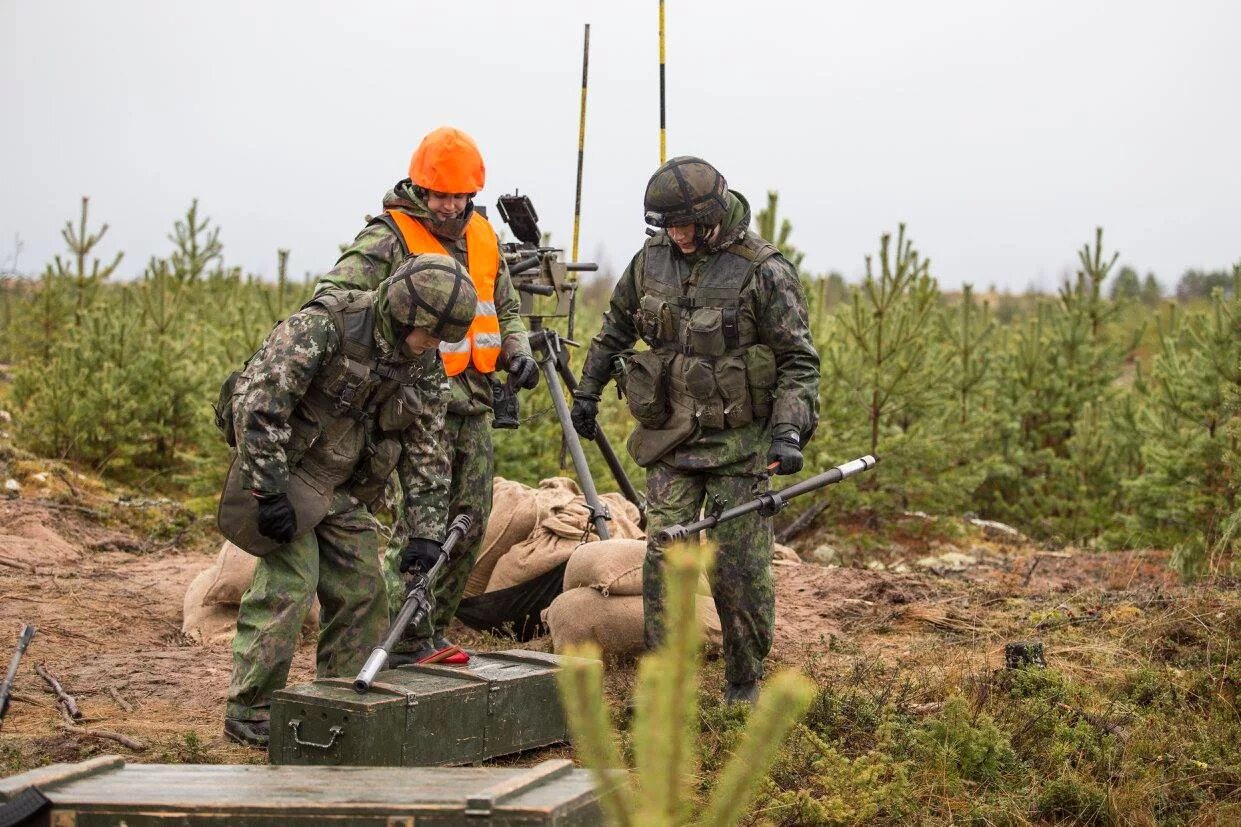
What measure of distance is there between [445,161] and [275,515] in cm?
173

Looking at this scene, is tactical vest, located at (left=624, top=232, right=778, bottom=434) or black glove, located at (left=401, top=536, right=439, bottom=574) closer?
black glove, located at (left=401, top=536, right=439, bottom=574)

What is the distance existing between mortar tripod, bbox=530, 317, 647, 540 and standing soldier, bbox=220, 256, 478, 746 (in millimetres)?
1482

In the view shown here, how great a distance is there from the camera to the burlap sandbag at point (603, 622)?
20.6ft

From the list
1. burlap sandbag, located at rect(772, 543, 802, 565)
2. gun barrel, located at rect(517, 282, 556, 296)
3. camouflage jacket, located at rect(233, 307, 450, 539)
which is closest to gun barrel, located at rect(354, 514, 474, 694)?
camouflage jacket, located at rect(233, 307, 450, 539)

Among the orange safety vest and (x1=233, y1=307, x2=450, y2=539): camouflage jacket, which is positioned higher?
the orange safety vest

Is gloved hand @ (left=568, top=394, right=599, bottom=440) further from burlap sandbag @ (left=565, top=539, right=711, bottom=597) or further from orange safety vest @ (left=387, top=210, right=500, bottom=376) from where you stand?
burlap sandbag @ (left=565, top=539, right=711, bottom=597)

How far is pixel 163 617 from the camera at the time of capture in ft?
25.5

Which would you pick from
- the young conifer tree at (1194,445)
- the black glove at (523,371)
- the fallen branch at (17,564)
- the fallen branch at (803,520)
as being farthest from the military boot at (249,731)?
the young conifer tree at (1194,445)

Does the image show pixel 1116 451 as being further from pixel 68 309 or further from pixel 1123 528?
pixel 68 309

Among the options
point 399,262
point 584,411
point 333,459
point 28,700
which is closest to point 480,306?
point 399,262

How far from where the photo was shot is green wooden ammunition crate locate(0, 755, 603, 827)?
2.82 meters

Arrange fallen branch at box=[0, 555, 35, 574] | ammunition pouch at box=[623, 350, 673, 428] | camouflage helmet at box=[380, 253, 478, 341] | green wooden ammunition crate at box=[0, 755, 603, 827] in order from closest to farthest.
A: green wooden ammunition crate at box=[0, 755, 603, 827]
camouflage helmet at box=[380, 253, 478, 341]
ammunition pouch at box=[623, 350, 673, 428]
fallen branch at box=[0, 555, 35, 574]

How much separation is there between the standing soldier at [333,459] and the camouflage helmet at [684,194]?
115cm

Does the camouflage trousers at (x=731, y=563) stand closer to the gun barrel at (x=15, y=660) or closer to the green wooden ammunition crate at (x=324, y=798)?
the green wooden ammunition crate at (x=324, y=798)
